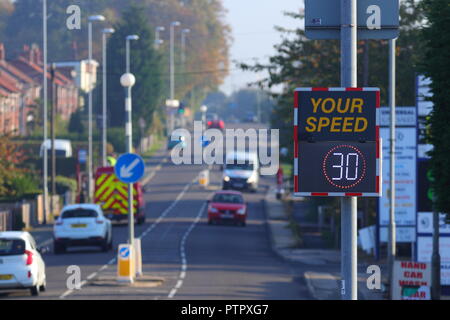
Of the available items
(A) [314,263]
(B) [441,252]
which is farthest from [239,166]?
(B) [441,252]

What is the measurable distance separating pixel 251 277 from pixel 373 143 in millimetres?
20090

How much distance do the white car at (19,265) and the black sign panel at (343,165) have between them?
1485cm

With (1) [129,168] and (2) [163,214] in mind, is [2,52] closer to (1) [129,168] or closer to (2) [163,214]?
(2) [163,214]

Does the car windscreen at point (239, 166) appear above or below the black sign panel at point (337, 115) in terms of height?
below

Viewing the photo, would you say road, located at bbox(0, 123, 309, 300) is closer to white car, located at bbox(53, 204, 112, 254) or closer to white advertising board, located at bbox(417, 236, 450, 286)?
white car, located at bbox(53, 204, 112, 254)

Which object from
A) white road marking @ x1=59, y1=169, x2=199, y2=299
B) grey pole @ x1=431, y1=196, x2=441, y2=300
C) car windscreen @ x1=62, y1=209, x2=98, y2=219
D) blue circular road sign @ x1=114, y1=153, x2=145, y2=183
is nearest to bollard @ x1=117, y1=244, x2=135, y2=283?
white road marking @ x1=59, y1=169, x2=199, y2=299

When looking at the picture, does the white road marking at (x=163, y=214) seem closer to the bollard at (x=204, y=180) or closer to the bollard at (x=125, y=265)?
the bollard at (x=204, y=180)

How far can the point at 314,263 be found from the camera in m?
36.2

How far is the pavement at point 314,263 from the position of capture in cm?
2630

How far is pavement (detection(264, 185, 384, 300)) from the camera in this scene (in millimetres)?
26298

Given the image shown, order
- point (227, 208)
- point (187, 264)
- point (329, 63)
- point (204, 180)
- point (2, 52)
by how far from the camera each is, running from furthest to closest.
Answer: point (2, 52)
point (204, 180)
point (227, 208)
point (329, 63)
point (187, 264)

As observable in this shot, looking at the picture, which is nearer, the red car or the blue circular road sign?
the blue circular road sign

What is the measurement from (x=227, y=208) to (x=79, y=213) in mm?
15303

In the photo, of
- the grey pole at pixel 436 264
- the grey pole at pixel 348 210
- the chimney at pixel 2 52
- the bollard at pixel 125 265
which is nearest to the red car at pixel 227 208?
the bollard at pixel 125 265
